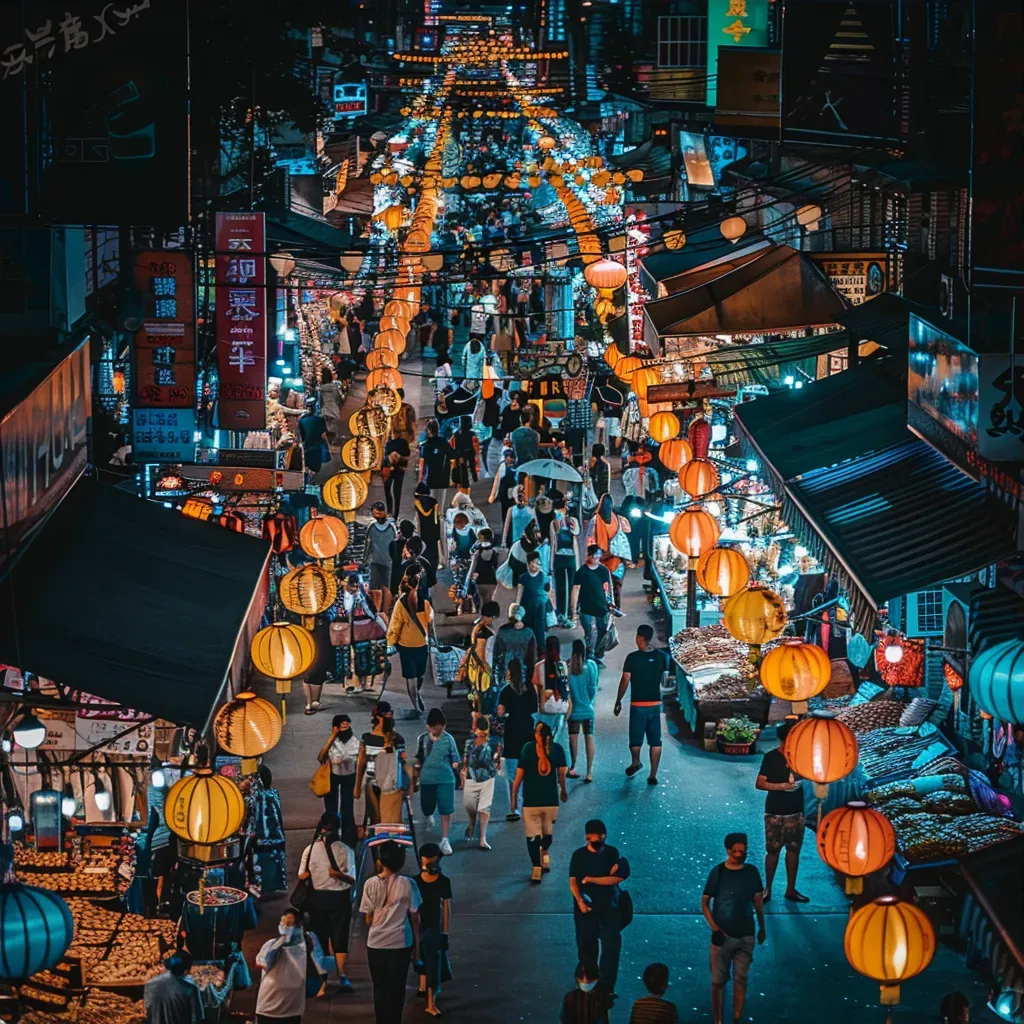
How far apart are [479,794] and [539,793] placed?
931mm

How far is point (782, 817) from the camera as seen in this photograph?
1325 cm

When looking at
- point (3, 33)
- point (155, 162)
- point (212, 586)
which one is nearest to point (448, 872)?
point (212, 586)

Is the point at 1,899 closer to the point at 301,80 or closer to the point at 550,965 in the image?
the point at 550,965

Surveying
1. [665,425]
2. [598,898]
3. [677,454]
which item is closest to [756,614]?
[598,898]

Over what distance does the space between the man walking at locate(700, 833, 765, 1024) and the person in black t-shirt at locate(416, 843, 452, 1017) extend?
1.70m

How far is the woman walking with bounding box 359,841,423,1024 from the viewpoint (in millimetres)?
11125

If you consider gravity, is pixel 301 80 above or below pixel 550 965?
above

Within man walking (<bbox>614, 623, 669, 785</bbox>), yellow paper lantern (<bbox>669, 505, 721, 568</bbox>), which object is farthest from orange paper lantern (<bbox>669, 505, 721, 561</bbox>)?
man walking (<bbox>614, 623, 669, 785</bbox>)

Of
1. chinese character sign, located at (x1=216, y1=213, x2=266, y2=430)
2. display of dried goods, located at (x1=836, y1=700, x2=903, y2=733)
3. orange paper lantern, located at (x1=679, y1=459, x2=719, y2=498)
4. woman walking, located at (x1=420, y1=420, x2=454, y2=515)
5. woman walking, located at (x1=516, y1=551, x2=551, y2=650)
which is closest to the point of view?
display of dried goods, located at (x1=836, y1=700, x2=903, y2=733)

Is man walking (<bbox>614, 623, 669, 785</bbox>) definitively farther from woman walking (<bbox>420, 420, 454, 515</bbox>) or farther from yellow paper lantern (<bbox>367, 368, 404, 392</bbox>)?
yellow paper lantern (<bbox>367, 368, 404, 392</bbox>)

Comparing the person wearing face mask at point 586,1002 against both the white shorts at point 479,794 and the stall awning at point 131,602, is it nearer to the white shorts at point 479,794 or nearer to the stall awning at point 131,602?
the stall awning at point 131,602

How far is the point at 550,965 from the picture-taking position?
12.2m

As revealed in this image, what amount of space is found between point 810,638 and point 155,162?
8.36 metres

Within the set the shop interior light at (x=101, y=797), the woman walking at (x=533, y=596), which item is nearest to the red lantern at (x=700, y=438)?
the woman walking at (x=533, y=596)
